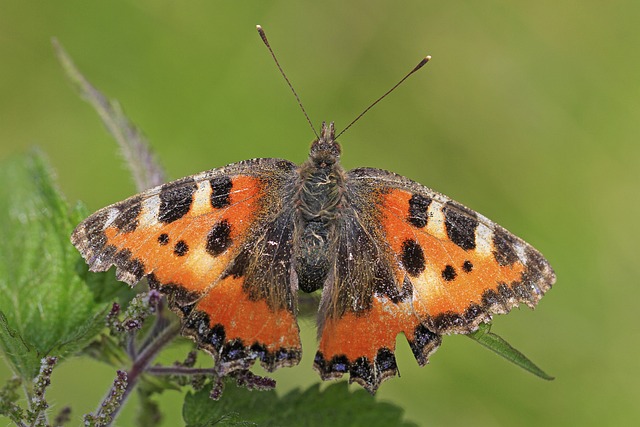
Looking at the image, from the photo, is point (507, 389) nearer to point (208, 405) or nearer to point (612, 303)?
point (612, 303)

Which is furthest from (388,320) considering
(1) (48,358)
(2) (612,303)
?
(2) (612,303)

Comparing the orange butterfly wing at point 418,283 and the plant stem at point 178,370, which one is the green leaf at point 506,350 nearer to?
the orange butterfly wing at point 418,283

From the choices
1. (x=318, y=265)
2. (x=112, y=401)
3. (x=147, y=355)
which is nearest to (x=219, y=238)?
(x=318, y=265)

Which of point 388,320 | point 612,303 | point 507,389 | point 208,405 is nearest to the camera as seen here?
point 208,405

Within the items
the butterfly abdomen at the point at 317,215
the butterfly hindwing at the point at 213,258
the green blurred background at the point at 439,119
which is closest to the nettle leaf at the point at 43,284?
the butterfly hindwing at the point at 213,258

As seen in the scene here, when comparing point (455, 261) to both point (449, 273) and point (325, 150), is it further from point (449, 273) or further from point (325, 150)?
point (325, 150)

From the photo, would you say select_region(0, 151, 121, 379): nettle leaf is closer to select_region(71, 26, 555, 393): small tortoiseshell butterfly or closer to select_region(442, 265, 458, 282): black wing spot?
select_region(71, 26, 555, 393): small tortoiseshell butterfly
